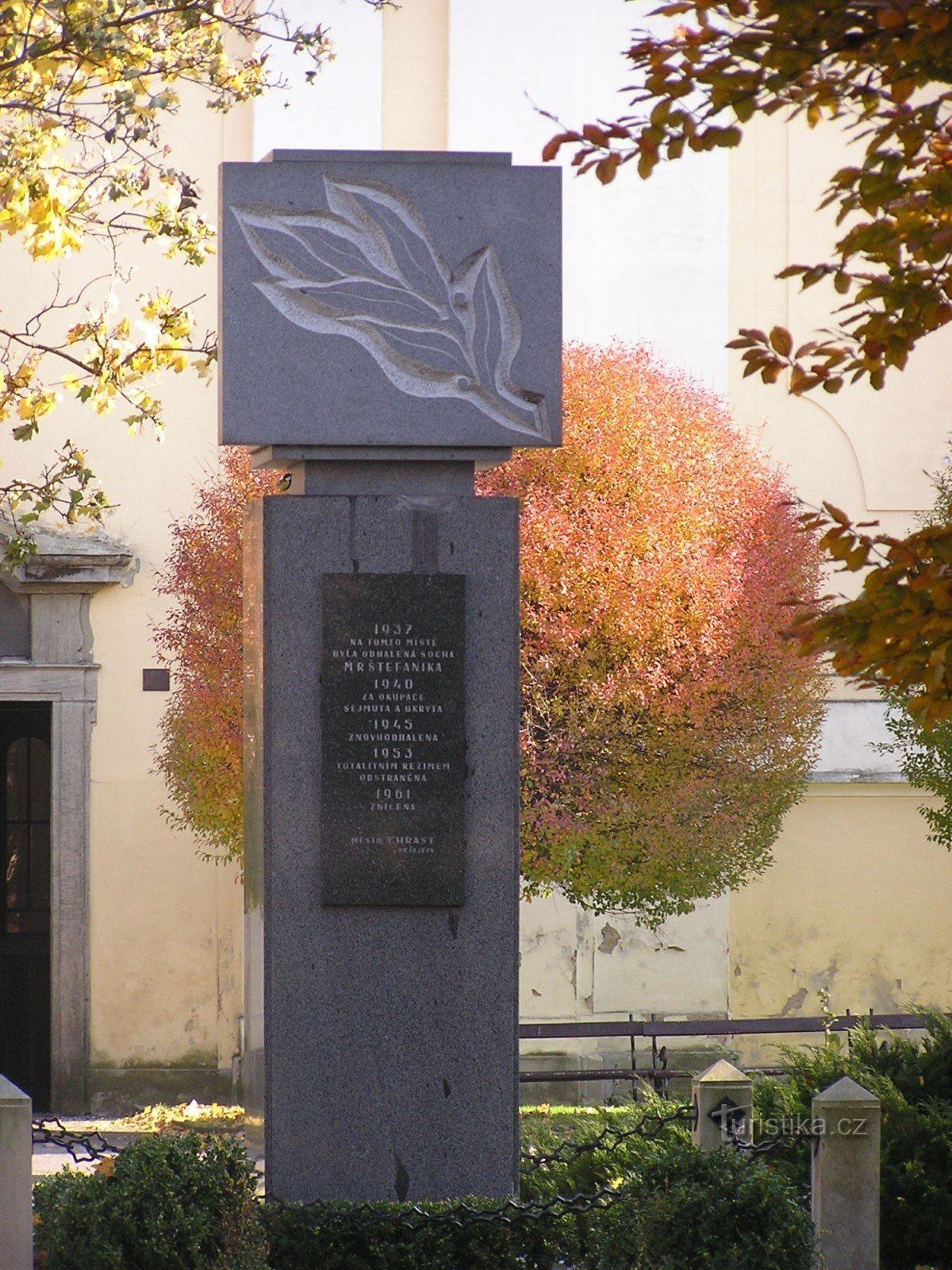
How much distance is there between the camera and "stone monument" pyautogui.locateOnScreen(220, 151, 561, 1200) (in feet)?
18.3

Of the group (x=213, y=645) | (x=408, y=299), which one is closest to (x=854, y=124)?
(x=408, y=299)

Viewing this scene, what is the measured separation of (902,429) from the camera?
44.0ft

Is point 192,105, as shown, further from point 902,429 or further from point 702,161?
point 902,429

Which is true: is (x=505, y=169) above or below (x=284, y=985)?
above

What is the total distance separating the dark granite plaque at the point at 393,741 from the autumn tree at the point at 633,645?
4367mm

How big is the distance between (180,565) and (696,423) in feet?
11.5

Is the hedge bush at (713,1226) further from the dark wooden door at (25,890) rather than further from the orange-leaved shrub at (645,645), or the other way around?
the dark wooden door at (25,890)

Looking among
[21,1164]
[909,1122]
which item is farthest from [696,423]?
[21,1164]

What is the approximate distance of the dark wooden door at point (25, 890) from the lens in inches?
504

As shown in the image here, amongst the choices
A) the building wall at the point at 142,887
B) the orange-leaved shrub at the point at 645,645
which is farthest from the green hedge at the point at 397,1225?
the building wall at the point at 142,887

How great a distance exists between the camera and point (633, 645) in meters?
10.1

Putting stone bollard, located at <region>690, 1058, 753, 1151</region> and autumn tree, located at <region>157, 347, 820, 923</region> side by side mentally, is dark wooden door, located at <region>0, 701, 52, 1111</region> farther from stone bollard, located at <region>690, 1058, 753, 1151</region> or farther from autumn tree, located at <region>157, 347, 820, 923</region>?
stone bollard, located at <region>690, 1058, 753, 1151</region>

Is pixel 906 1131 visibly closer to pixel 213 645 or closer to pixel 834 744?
pixel 213 645

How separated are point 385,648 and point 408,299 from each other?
120 cm
